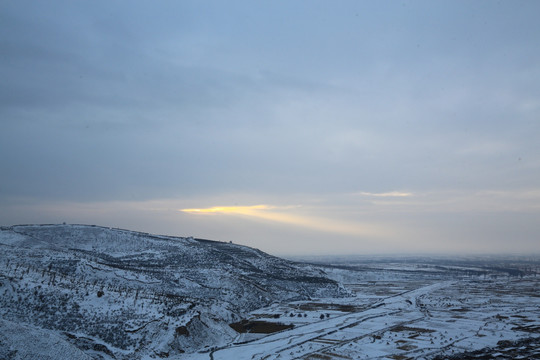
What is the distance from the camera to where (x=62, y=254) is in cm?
7100

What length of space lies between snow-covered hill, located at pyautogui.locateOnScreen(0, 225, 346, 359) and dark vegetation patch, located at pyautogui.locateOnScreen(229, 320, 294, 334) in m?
2.19

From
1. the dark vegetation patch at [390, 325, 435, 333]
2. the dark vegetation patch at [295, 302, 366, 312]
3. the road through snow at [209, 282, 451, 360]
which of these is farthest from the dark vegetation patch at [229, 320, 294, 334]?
the dark vegetation patch at [295, 302, 366, 312]

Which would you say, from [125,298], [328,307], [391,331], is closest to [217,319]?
[125,298]

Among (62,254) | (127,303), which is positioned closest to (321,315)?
(127,303)

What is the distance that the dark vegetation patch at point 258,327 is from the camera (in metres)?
49.4

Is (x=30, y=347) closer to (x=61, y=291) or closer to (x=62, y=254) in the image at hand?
(x=61, y=291)

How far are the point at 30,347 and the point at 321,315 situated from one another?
130ft

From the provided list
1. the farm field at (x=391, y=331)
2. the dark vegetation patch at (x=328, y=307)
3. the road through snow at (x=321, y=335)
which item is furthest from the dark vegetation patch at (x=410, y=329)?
the dark vegetation patch at (x=328, y=307)

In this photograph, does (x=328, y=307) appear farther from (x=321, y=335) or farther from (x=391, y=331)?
(x=321, y=335)

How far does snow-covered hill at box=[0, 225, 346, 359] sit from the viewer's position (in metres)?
37.2

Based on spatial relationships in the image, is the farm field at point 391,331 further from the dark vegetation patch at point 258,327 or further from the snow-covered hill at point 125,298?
the snow-covered hill at point 125,298

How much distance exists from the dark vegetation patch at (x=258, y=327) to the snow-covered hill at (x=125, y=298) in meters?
2.19

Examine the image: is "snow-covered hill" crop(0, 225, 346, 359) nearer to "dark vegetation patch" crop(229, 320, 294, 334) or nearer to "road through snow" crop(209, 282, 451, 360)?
"dark vegetation patch" crop(229, 320, 294, 334)

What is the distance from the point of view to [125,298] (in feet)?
159
